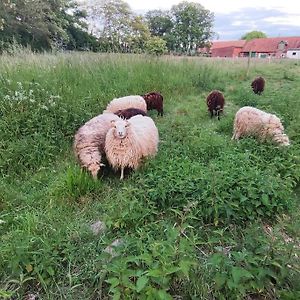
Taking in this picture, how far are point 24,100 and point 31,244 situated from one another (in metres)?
3.46

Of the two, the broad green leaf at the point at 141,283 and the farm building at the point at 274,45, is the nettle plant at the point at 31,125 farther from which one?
the farm building at the point at 274,45

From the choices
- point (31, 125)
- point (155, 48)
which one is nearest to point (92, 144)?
point (31, 125)

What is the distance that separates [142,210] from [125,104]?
150 inches

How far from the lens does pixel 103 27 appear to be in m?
28.7

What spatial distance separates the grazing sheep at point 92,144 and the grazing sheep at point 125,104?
1.52 metres

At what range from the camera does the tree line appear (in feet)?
45.9

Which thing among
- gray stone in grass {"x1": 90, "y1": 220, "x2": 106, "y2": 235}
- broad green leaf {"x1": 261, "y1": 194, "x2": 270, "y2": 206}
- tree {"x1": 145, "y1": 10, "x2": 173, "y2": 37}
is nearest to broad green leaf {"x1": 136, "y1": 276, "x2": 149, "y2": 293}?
gray stone in grass {"x1": 90, "y1": 220, "x2": 106, "y2": 235}

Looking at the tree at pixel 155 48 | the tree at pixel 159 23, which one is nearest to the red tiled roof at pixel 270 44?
the tree at pixel 159 23

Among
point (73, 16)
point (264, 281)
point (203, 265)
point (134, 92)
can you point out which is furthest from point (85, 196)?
point (73, 16)

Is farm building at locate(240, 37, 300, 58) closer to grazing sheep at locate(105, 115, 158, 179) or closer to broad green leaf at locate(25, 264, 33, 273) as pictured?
grazing sheep at locate(105, 115, 158, 179)

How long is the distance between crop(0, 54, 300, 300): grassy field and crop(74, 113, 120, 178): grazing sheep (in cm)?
22

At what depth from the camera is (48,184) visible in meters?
4.24

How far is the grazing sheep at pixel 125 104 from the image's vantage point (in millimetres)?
6577

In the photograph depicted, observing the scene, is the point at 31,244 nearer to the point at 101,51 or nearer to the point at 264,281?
the point at 264,281
